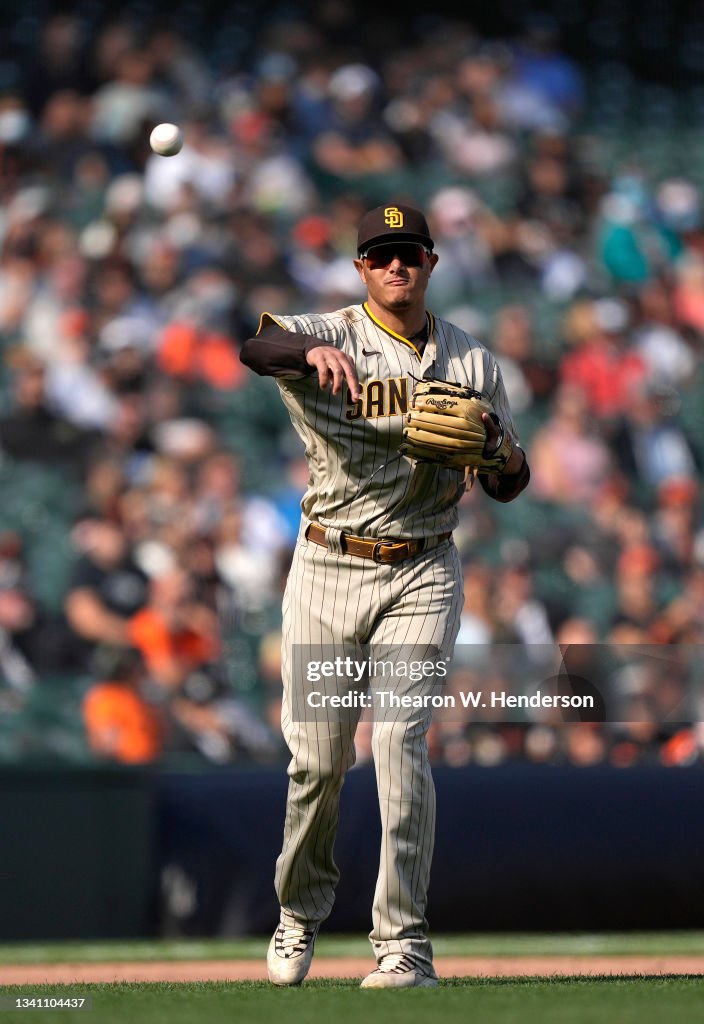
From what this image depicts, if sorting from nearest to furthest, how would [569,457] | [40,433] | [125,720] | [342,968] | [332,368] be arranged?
1. [332,368]
2. [342,968]
3. [125,720]
4. [40,433]
5. [569,457]

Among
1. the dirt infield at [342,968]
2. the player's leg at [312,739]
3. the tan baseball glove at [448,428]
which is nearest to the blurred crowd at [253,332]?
the dirt infield at [342,968]

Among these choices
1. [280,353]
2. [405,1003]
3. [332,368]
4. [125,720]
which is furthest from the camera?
[125,720]

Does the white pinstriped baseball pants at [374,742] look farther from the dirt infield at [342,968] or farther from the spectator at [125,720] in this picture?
the spectator at [125,720]

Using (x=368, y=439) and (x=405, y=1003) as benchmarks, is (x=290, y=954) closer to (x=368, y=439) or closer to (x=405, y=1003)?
(x=405, y=1003)

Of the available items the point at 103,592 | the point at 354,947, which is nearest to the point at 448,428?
the point at 354,947

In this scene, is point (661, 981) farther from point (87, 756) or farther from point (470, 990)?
point (87, 756)

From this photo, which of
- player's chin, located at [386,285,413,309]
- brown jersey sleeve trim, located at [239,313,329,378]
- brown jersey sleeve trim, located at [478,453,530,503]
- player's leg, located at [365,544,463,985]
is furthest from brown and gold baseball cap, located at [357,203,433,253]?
player's leg, located at [365,544,463,985]

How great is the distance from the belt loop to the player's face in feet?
1.78

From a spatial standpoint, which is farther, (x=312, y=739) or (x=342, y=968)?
(x=342, y=968)

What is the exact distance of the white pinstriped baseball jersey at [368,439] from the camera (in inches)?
148

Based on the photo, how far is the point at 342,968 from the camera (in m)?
5.01

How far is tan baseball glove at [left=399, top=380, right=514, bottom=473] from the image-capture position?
357 centimetres

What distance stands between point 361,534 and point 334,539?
0.22 ft

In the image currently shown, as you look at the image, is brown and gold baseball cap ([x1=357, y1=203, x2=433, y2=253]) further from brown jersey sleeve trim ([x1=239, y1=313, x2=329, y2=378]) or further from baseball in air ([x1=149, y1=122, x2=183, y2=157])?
baseball in air ([x1=149, y1=122, x2=183, y2=157])
